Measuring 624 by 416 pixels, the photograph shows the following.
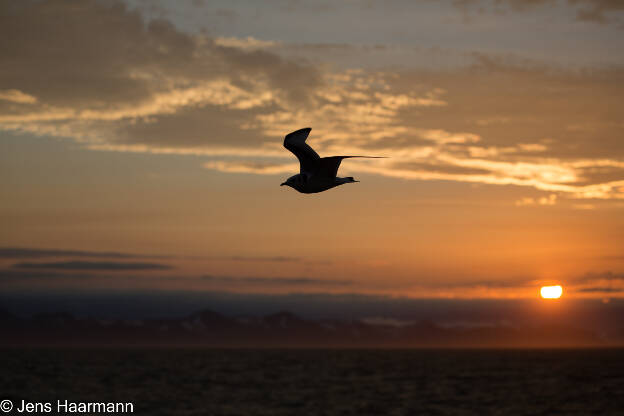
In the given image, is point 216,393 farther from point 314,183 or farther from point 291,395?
point 314,183

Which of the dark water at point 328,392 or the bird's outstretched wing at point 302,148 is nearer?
the bird's outstretched wing at point 302,148

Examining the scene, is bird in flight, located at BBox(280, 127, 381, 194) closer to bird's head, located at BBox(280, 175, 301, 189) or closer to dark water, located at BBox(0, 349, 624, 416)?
bird's head, located at BBox(280, 175, 301, 189)

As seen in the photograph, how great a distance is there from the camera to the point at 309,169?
2081 centimetres

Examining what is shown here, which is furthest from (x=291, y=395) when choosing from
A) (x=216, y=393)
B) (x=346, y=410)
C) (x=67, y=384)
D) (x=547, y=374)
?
(x=547, y=374)

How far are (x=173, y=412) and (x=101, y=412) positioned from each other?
10.4 meters

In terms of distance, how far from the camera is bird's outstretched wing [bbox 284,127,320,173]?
68.2 ft

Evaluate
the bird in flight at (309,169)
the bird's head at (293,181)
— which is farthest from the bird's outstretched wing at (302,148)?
the bird's head at (293,181)

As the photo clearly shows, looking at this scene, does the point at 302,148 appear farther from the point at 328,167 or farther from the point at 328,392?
the point at 328,392

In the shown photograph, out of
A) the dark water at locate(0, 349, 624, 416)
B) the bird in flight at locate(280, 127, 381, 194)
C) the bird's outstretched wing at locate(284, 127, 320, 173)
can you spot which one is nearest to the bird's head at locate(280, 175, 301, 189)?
the bird in flight at locate(280, 127, 381, 194)

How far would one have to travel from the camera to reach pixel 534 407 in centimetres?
11269

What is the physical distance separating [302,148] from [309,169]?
71cm

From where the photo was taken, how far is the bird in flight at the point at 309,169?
19.9 metres

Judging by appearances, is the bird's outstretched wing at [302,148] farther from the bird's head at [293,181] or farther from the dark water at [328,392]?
the dark water at [328,392]

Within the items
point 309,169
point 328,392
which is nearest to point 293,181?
point 309,169
